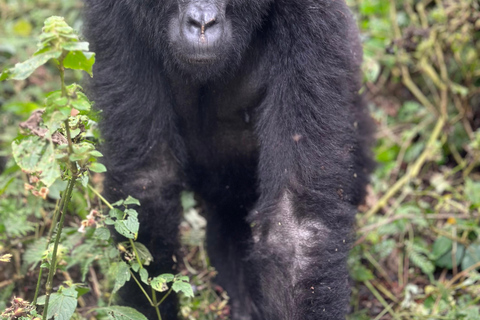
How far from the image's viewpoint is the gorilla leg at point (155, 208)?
312 centimetres

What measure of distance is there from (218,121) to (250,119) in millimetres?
192

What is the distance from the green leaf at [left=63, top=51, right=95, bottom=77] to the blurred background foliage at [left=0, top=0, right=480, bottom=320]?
137cm

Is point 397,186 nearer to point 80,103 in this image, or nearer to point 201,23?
point 201,23

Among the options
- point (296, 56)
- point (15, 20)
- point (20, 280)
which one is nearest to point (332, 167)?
point (296, 56)

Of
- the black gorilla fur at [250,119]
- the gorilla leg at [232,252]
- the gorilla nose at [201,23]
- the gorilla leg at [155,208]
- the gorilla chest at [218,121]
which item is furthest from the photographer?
the gorilla leg at [232,252]

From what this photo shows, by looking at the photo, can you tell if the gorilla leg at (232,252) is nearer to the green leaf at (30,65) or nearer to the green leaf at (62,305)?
the green leaf at (62,305)

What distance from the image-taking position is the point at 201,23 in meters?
2.67

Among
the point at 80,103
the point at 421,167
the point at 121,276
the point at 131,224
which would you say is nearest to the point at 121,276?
the point at 121,276

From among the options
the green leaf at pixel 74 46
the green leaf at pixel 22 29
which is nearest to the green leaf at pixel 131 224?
the green leaf at pixel 74 46

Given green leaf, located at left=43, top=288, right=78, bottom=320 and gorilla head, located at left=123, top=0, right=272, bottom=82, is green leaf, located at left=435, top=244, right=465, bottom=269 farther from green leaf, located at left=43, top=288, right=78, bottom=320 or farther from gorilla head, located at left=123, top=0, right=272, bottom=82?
green leaf, located at left=43, top=288, right=78, bottom=320

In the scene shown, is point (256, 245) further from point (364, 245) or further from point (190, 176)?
point (364, 245)

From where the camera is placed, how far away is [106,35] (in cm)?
300

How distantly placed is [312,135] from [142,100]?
2.90 ft

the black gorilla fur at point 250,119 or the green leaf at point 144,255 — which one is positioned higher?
the black gorilla fur at point 250,119
